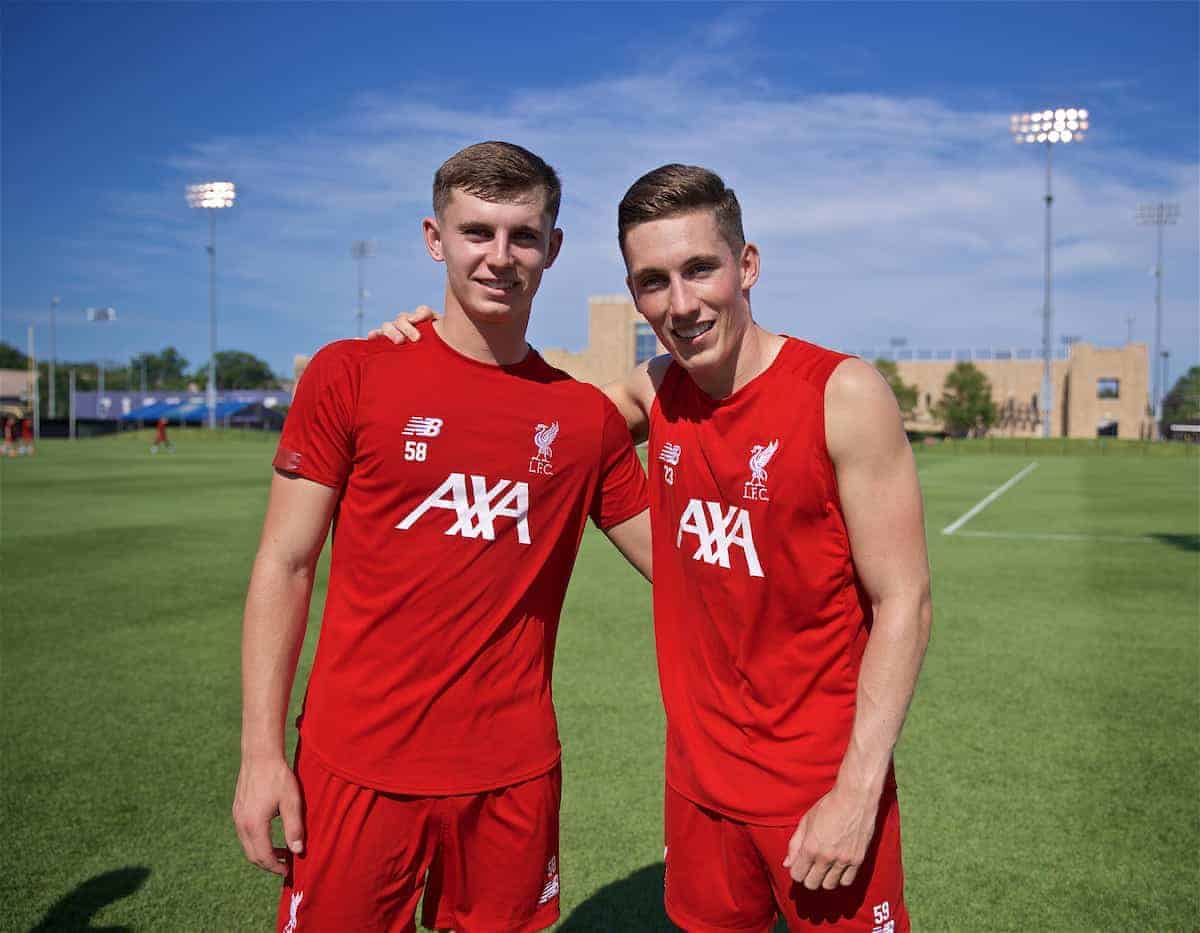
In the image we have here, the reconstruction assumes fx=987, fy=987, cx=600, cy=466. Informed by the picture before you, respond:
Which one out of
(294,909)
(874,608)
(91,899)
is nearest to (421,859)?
(294,909)

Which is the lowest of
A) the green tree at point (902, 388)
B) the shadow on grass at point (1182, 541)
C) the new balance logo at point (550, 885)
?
the shadow on grass at point (1182, 541)

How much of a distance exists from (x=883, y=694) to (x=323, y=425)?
1.49 metres

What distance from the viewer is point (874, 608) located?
2.38m

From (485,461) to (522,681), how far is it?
23.1 inches

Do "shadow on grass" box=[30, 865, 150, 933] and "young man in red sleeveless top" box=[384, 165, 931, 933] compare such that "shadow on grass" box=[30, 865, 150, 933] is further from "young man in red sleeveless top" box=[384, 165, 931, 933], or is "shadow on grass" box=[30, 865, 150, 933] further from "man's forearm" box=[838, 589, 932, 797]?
"man's forearm" box=[838, 589, 932, 797]

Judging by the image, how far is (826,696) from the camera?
2.48 metres

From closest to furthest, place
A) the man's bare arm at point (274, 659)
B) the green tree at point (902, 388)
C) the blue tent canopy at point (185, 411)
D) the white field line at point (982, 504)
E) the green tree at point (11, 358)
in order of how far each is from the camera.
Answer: the man's bare arm at point (274, 659) → the white field line at point (982, 504) → the blue tent canopy at point (185, 411) → the green tree at point (902, 388) → the green tree at point (11, 358)

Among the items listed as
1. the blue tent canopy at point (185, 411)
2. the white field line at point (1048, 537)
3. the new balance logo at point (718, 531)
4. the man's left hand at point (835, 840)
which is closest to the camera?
the man's left hand at point (835, 840)

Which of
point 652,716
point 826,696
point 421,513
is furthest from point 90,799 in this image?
point 826,696

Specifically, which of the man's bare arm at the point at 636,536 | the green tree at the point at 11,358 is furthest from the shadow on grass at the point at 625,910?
the green tree at the point at 11,358

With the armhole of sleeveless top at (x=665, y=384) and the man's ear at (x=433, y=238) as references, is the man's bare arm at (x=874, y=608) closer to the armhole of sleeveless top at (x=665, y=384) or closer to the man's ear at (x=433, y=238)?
the armhole of sleeveless top at (x=665, y=384)

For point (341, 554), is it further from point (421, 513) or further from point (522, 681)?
point (522, 681)

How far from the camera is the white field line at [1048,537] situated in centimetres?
1627

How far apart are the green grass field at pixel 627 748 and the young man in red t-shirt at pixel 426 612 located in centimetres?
182
